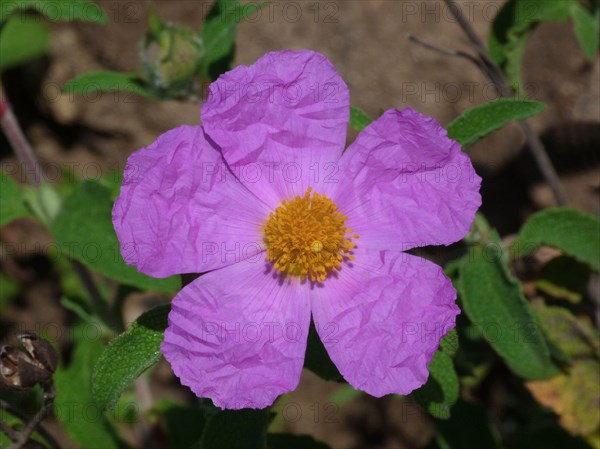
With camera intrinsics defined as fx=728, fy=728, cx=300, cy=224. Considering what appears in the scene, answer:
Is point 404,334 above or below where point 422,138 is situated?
below

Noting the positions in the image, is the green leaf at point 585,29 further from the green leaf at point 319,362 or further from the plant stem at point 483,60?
the green leaf at point 319,362

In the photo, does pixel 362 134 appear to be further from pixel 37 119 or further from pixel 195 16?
pixel 37 119

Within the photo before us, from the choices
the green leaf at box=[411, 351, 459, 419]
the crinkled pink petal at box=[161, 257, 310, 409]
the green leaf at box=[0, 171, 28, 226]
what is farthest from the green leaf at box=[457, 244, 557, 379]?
the green leaf at box=[0, 171, 28, 226]

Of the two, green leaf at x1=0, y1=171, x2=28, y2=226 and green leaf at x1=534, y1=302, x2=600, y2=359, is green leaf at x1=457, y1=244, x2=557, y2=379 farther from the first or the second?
green leaf at x1=0, y1=171, x2=28, y2=226

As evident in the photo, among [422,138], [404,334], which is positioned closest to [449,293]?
[404,334]

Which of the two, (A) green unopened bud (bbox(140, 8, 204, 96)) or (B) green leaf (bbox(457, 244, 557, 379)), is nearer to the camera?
(B) green leaf (bbox(457, 244, 557, 379))

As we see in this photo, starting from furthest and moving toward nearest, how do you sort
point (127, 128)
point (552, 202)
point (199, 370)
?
1. point (127, 128)
2. point (552, 202)
3. point (199, 370)

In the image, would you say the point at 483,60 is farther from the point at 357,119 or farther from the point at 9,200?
the point at 9,200
